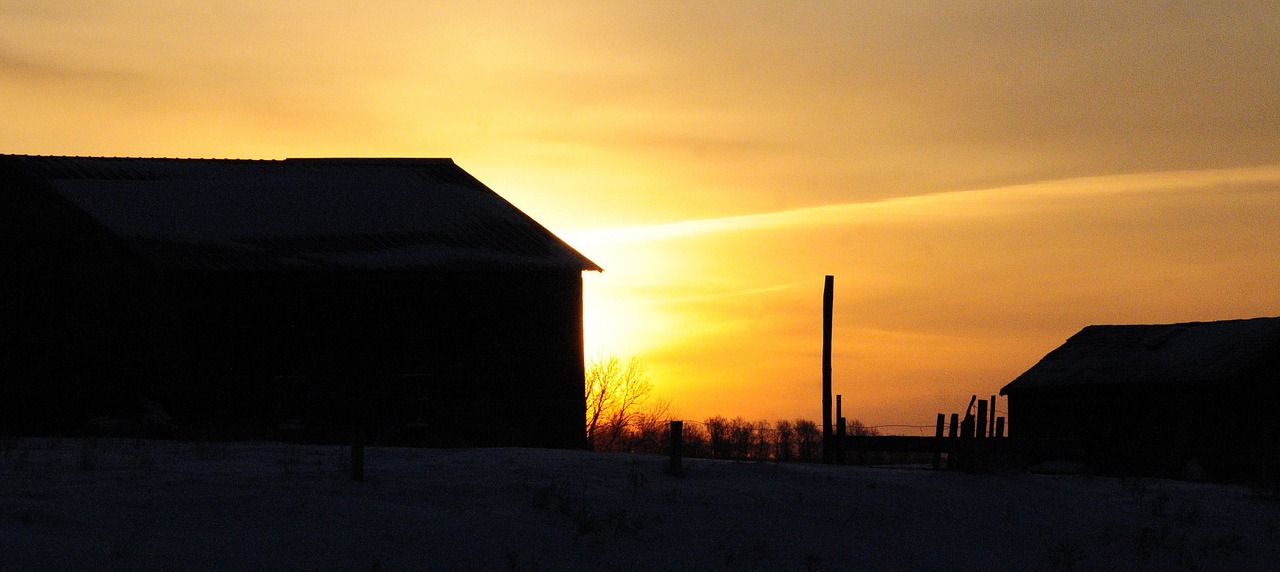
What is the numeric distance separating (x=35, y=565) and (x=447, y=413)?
20.4 meters

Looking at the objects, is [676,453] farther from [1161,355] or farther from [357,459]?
[1161,355]

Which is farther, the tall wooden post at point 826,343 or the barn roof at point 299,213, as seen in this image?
the tall wooden post at point 826,343

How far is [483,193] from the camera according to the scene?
36.5 m

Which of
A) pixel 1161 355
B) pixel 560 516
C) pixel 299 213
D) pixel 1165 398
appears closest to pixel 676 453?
pixel 560 516

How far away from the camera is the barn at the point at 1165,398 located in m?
34.1

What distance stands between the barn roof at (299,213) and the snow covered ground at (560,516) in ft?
34.1

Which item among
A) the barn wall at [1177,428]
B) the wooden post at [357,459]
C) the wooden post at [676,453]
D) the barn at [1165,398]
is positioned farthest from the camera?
the barn at [1165,398]

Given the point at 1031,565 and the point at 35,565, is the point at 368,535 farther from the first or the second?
the point at 1031,565

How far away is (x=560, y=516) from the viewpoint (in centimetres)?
1474

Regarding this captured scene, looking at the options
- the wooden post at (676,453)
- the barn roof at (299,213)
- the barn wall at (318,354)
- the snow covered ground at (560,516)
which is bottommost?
the snow covered ground at (560,516)

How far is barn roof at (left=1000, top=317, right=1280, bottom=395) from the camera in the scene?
3544cm

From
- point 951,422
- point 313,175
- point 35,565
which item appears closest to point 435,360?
point 313,175

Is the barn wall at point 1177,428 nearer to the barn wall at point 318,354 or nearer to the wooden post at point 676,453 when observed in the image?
the barn wall at point 318,354

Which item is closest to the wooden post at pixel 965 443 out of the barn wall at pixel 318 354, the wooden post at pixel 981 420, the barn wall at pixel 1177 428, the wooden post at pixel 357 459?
the wooden post at pixel 981 420
